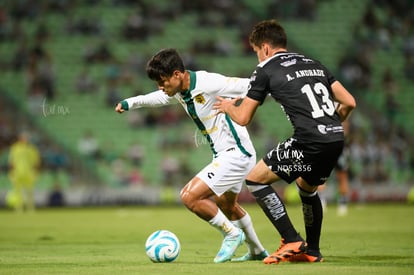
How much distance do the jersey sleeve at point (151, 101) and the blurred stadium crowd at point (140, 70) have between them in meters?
16.7

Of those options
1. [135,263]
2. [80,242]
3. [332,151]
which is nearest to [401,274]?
[332,151]

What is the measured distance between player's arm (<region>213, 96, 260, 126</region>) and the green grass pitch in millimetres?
1515

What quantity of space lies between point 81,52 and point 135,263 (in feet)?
71.8

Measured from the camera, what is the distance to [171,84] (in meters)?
8.82

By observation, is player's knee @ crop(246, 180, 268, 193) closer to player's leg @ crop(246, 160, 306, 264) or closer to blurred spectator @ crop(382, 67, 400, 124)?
player's leg @ crop(246, 160, 306, 264)

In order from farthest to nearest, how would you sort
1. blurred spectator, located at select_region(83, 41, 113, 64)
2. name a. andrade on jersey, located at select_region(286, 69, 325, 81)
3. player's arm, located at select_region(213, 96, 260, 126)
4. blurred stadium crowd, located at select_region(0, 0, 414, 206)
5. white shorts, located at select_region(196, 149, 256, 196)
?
blurred spectator, located at select_region(83, 41, 113, 64), blurred stadium crowd, located at select_region(0, 0, 414, 206), white shorts, located at select_region(196, 149, 256, 196), name a. andrade on jersey, located at select_region(286, 69, 325, 81), player's arm, located at select_region(213, 96, 260, 126)

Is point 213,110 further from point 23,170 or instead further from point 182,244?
point 23,170

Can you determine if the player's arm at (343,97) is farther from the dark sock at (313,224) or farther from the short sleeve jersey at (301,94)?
the dark sock at (313,224)

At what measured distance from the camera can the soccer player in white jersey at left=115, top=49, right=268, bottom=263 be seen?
8750 millimetres

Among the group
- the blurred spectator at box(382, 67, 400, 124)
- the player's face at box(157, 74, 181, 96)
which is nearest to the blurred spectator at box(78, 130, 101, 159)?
the blurred spectator at box(382, 67, 400, 124)

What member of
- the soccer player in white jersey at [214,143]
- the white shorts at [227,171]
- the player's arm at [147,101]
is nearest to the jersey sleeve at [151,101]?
the player's arm at [147,101]

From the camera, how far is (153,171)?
27.4 meters

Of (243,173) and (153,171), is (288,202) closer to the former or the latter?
(153,171)

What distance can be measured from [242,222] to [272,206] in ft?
2.16
